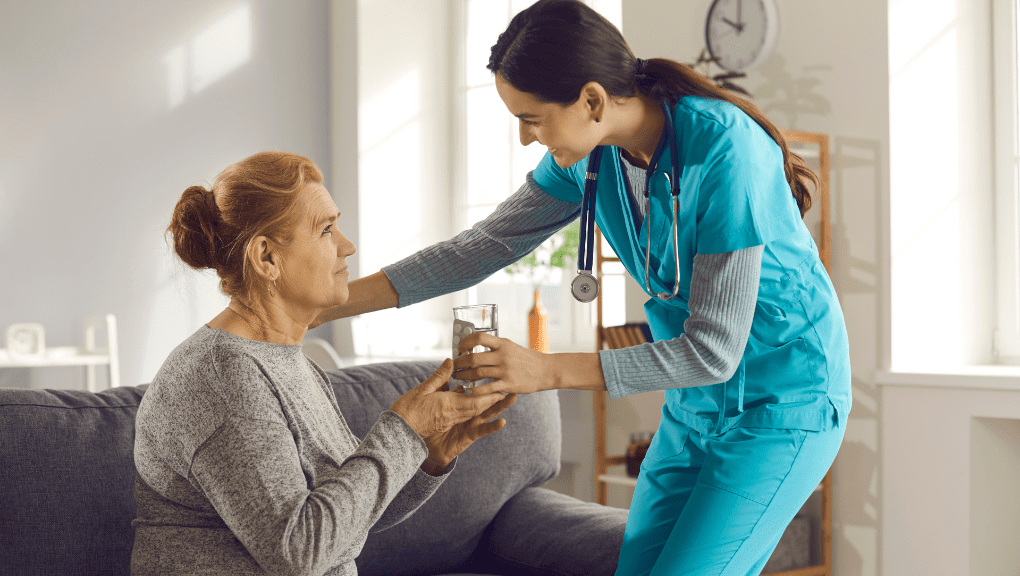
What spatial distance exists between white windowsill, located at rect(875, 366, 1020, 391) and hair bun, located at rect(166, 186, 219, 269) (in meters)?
2.04

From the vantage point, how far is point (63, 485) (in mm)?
1426

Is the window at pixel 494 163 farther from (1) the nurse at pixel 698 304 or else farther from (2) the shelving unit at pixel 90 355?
(1) the nurse at pixel 698 304

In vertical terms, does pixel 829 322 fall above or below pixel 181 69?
below

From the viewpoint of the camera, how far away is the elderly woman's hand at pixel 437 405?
3.75 feet

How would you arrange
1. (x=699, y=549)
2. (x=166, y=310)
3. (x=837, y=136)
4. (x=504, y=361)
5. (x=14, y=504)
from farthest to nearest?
(x=166, y=310) → (x=837, y=136) → (x=14, y=504) → (x=699, y=549) → (x=504, y=361)

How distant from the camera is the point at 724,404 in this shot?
1287 mm

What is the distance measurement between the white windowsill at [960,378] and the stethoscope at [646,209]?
56.2 inches

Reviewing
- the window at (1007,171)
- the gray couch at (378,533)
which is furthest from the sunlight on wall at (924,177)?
the gray couch at (378,533)

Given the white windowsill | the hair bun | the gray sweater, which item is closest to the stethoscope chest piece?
the gray sweater

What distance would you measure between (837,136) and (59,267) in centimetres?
316

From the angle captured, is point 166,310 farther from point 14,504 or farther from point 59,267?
point 14,504

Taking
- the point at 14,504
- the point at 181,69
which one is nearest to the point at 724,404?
the point at 14,504

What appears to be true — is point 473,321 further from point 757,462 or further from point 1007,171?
point 1007,171

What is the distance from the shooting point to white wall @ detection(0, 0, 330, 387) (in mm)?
3719
